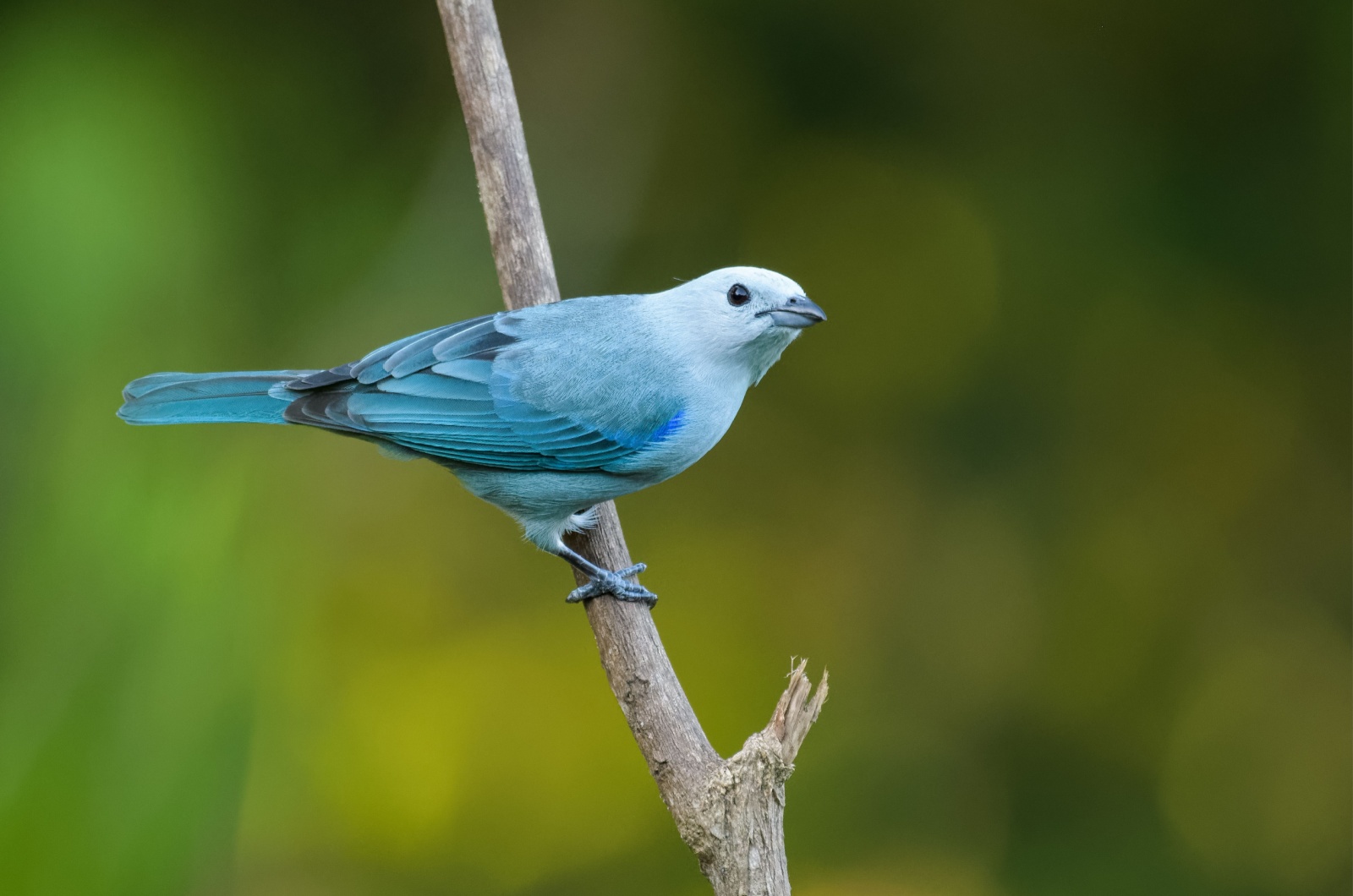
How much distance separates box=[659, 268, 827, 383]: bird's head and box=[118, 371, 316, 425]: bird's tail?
104 centimetres

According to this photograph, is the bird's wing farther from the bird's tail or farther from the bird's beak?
the bird's beak

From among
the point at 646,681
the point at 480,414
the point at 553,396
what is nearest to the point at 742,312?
the point at 553,396

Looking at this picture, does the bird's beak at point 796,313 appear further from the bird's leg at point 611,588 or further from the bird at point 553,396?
the bird's leg at point 611,588

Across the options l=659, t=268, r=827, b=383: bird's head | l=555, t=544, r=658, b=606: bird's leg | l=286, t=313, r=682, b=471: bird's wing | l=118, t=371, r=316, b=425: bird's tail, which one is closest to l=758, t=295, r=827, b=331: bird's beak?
l=659, t=268, r=827, b=383: bird's head

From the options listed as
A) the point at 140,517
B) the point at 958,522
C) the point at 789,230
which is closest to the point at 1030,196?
the point at 789,230

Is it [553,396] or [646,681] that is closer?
[646,681]

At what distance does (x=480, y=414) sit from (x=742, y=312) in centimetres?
72

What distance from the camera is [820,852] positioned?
4.14 meters

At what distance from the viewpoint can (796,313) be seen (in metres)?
2.96

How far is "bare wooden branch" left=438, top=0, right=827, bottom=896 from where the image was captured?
Result: 2426 millimetres

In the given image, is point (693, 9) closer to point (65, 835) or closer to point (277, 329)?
point (277, 329)

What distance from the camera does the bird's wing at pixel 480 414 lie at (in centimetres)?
305

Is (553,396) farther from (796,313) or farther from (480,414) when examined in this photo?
(796,313)

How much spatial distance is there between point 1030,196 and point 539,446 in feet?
8.19
